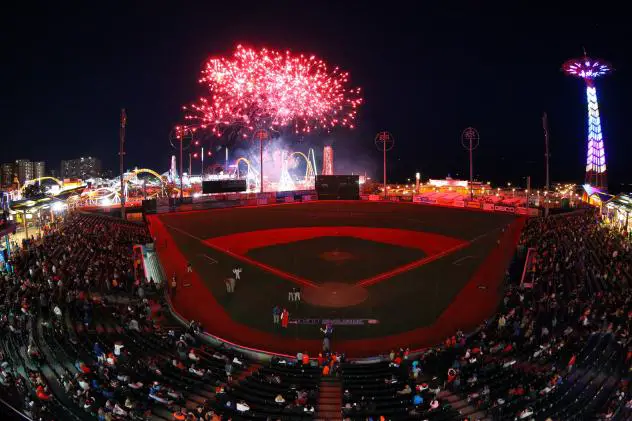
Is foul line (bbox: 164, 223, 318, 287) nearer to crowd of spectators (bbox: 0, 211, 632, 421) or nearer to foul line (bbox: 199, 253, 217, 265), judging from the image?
foul line (bbox: 199, 253, 217, 265)

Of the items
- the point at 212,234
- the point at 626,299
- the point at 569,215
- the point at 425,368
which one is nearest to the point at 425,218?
the point at 569,215

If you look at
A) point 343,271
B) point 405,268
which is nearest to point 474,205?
point 405,268

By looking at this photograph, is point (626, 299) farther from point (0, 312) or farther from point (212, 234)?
point (212, 234)

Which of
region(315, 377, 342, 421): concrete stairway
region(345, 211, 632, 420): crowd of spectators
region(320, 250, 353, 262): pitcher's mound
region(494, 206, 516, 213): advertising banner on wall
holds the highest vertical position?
region(494, 206, 516, 213): advertising banner on wall

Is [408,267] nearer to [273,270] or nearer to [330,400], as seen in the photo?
[273,270]

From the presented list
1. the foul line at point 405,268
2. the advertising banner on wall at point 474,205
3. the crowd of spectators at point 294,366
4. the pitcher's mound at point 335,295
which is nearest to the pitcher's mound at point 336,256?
the foul line at point 405,268

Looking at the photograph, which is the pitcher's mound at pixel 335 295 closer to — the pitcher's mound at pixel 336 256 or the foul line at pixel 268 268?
the foul line at pixel 268 268

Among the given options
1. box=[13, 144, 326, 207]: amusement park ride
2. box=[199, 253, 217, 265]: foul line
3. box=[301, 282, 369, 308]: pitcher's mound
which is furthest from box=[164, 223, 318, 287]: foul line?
box=[13, 144, 326, 207]: amusement park ride
